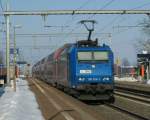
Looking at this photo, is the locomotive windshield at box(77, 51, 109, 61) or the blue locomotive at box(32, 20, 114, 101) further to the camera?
the locomotive windshield at box(77, 51, 109, 61)

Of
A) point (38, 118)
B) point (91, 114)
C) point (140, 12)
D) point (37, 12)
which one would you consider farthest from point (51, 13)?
point (38, 118)

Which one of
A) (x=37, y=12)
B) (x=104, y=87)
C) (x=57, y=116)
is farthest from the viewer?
(x=37, y=12)

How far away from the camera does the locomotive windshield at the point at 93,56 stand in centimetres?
2903

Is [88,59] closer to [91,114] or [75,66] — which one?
[75,66]

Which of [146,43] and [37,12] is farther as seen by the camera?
[146,43]

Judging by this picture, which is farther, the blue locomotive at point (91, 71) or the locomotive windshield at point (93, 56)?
the locomotive windshield at point (93, 56)

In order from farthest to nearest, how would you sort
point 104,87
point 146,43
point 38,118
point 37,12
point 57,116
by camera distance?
point 146,43
point 37,12
point 104,87
point 57,116
point 38,118

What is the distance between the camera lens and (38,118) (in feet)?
59.6

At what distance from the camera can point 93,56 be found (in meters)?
29.1

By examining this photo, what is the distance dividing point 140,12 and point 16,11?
9574 millimetres

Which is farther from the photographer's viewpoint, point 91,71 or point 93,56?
point 93,56

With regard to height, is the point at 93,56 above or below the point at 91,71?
above

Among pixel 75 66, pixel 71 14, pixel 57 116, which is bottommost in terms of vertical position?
pixel 57 116

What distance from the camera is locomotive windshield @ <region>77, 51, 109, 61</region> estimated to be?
2903 cm
